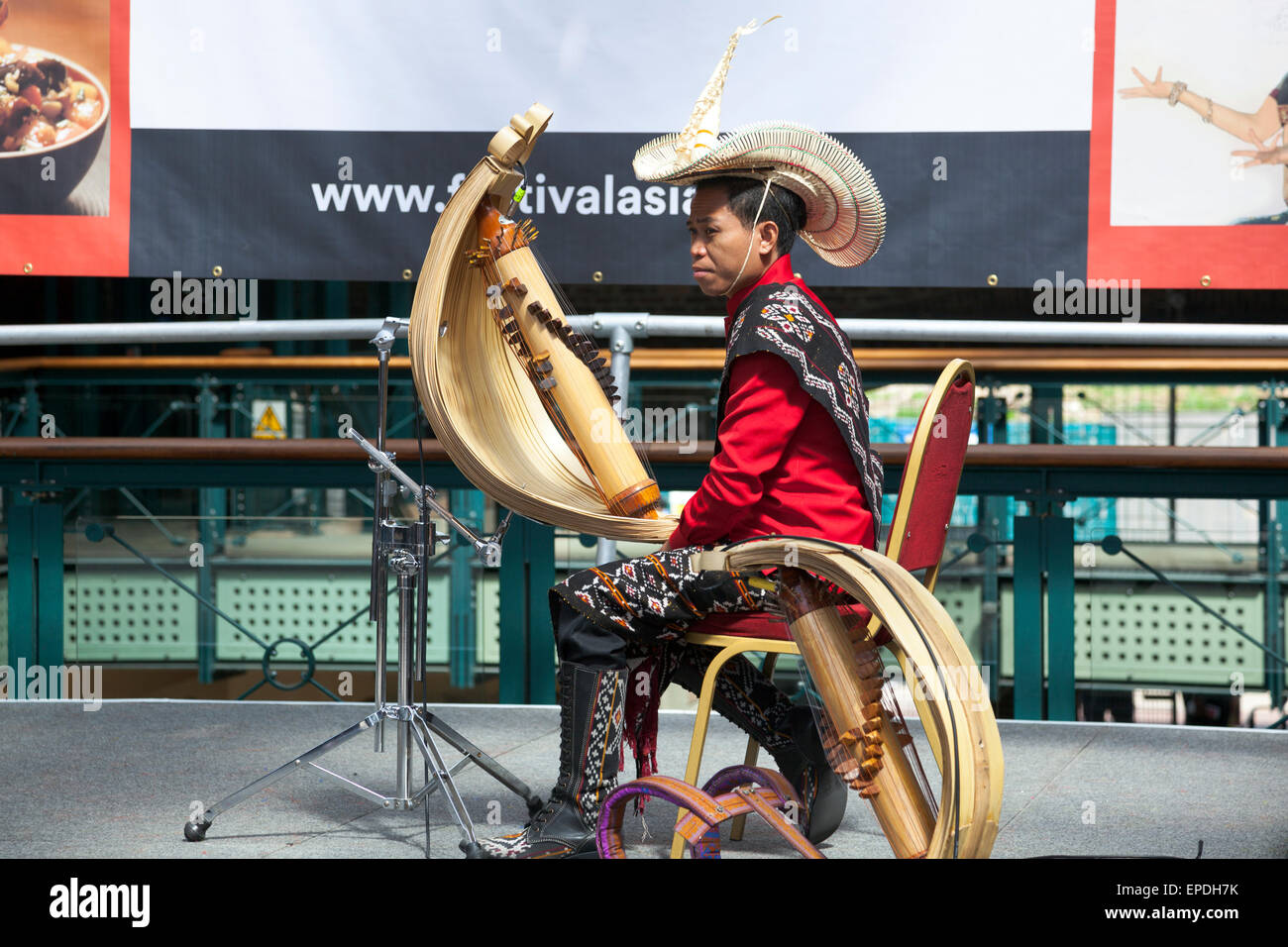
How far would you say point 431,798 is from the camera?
2365mm

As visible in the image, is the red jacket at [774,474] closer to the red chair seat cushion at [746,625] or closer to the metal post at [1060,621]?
the red chair seat cushion at [746,625]

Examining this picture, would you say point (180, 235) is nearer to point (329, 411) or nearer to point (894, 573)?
point (329, 411)

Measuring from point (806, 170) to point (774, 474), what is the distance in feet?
1.54

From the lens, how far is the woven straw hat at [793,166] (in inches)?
75.6

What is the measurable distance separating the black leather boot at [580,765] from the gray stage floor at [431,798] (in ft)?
0.58

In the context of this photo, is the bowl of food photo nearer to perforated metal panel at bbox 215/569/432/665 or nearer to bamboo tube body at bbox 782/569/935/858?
perforated metal panel at bbox 215/569/432/665

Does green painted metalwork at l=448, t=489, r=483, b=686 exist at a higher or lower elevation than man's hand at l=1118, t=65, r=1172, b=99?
lower

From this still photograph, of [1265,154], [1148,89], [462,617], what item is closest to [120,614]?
[462,617]

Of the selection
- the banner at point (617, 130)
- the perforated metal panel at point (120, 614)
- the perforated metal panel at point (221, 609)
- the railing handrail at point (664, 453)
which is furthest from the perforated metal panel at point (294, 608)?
the banner at point (617, 130)

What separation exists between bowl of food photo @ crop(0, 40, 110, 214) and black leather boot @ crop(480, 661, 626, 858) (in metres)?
2.13

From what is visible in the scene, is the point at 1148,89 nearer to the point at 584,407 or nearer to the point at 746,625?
the point at 584,407

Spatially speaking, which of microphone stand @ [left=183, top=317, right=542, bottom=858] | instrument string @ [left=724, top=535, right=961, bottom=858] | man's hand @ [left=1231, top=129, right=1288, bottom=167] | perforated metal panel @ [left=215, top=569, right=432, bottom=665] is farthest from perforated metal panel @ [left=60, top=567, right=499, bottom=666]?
man's hand @ [left=1231, top=129, right=1288, bottom=167]

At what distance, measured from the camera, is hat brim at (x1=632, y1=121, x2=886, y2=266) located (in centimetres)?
192

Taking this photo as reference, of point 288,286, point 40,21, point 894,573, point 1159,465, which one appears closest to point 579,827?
point 894,573
